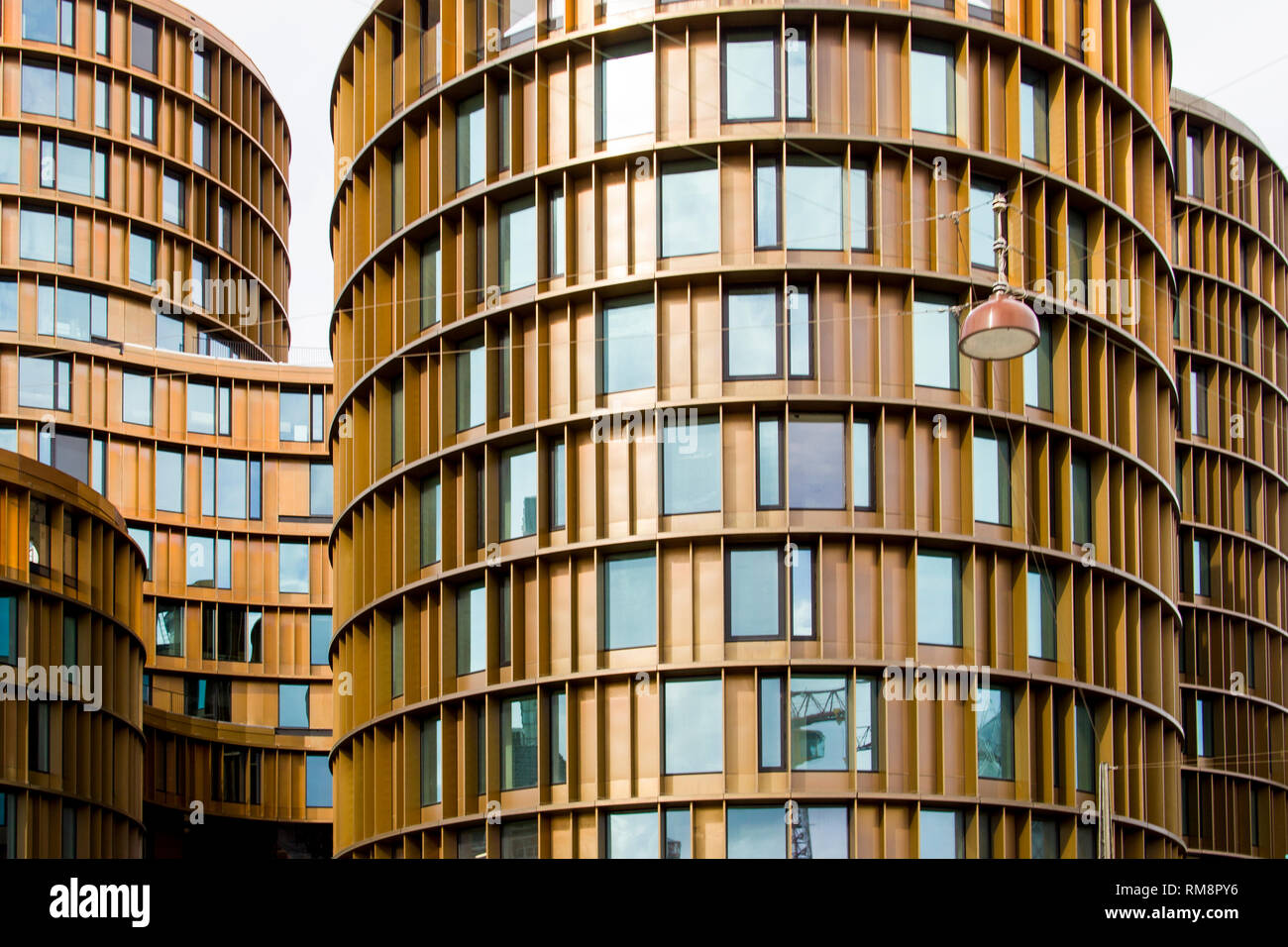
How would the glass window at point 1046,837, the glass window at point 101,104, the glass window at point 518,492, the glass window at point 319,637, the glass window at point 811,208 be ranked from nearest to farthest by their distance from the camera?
the glass window at point 1046,837
the glass window at point 811,208
the glass window at point 518,492
the glass window at point 319,637
the glass window at point 101,104

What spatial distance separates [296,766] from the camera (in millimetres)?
82250

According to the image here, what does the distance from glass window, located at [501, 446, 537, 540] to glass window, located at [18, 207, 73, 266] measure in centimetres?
4326

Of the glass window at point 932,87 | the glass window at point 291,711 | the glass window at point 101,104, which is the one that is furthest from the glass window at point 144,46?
the glass window at point 932,87

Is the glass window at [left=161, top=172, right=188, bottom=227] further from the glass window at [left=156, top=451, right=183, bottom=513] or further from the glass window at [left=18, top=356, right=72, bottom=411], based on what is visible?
the glass window at [left=156, top=451, right=183, bottom=513]

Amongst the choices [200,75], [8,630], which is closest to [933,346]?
[8,630]

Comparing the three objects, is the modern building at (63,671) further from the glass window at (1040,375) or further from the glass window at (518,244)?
the glass window at (1040,375)

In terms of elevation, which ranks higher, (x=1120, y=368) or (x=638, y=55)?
(x=638, y=55)

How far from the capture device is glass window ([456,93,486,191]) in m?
47.2

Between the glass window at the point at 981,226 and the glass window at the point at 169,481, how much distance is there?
145 feet

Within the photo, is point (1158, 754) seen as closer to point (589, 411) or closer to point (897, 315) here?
point (897, 315)

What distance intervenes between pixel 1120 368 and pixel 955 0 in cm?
892

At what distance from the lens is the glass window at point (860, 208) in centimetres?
4375
